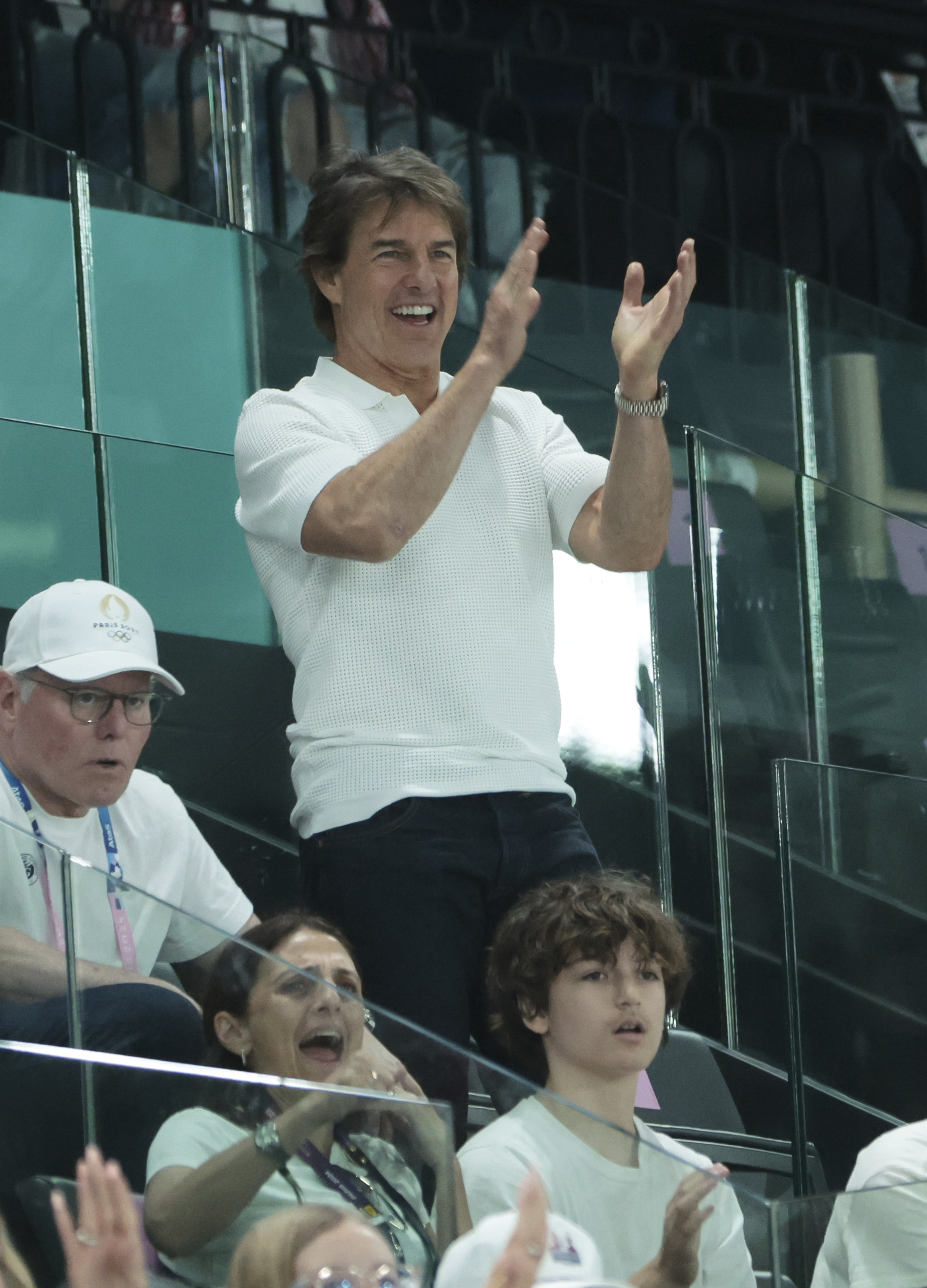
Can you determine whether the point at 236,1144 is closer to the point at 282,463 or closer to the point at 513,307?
the point at 282,463

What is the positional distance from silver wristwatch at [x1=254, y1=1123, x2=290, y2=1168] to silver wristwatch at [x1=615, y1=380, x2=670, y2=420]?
2.86 feet

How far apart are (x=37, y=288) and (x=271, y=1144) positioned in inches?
69.2

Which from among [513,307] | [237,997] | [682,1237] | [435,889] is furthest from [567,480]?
[682,1237]

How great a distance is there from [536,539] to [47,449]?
83cm

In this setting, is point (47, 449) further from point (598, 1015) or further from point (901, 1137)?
point (901, 1137)

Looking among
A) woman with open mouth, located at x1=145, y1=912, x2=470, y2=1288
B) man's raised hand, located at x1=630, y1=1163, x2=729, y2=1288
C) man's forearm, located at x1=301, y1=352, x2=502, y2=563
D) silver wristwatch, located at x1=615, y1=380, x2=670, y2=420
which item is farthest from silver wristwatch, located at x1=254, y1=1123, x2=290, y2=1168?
silver wristwatch, located at x1=615, y1=380, x2=670, y2=420

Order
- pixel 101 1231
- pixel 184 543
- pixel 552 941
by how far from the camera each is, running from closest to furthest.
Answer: pixel 101 1231, pixel 552 941, pixel 184 543

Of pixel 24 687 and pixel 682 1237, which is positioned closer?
pixel 682 1237

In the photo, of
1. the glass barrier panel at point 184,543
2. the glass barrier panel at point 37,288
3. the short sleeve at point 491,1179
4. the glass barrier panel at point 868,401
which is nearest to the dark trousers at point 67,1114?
the short sleeve at point 491,1179

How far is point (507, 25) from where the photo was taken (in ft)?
17.0

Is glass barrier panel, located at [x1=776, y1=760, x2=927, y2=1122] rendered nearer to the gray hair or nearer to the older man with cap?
the older man with cap

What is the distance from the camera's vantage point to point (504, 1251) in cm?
151

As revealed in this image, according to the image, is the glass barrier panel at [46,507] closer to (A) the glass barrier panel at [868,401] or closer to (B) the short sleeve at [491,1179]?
(B) the short sleeve at [491,1179]

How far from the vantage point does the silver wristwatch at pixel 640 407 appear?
6.79 feet
